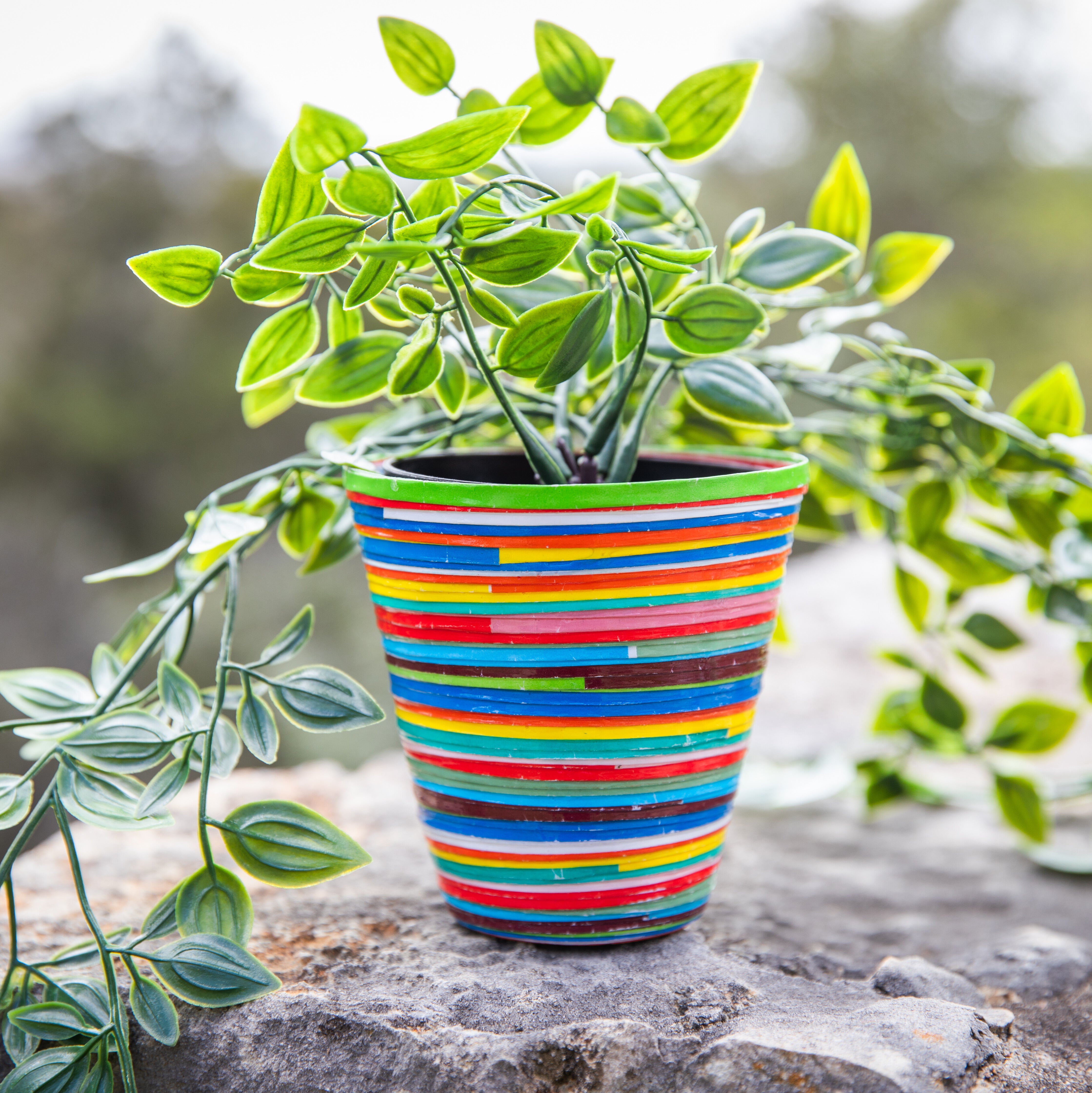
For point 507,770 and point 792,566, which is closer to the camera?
point 507,770

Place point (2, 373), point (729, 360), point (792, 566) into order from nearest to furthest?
point (729, 360) → point (792, 566) → point (2, 373)

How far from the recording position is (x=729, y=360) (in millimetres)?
490

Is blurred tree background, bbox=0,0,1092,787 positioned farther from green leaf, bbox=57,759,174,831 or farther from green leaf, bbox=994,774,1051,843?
green leaf, bbox=57,759,174,831

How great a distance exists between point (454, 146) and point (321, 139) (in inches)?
2.1

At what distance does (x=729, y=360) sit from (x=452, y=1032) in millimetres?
344

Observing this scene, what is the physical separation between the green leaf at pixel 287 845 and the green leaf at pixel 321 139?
0.27 meters

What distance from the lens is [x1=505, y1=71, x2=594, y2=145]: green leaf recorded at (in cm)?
45

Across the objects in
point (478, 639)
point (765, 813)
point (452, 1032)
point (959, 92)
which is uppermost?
point (959, 92)

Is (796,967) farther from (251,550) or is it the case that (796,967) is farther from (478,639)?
(251,550)

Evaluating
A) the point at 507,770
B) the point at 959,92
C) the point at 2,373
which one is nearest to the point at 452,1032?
the point at 507,770

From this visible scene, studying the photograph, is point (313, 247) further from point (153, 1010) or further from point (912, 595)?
point (912, 595)

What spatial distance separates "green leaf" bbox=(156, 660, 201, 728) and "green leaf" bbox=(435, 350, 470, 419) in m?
0.18

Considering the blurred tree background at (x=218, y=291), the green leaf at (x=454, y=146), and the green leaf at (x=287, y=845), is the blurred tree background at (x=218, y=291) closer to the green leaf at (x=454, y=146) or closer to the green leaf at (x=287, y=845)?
the green leaf at (x=287, y=845)

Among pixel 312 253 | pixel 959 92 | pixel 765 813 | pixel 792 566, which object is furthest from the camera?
pixel 959 92
